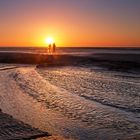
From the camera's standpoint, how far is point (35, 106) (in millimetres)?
13430

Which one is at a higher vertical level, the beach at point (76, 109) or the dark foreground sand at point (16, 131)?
the dark foreground sand at point (16, 131)

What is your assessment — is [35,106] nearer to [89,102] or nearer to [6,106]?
A: [6,106]

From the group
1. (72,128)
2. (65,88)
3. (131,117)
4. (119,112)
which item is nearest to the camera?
(72,128)

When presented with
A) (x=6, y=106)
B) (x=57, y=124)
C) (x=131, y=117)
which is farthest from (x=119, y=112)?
(x=6, y=106)

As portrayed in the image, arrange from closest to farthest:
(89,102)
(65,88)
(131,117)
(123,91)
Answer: (131,117) < (89,102) < (123,91) < (65,88)

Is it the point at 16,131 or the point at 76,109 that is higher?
the point at 16,131

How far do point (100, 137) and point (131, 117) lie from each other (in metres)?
2.59

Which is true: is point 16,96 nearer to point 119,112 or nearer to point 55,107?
point 55,107

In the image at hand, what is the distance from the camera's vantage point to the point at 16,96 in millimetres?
15750

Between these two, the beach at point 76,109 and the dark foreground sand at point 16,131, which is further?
the beach at point 76,109

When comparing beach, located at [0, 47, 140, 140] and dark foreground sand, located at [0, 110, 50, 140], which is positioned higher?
dark foreground sand, located at [0, 110, 50, 140]

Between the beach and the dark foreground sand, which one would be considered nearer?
the dark foreground sand

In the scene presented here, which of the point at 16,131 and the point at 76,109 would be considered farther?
the point at 76,109

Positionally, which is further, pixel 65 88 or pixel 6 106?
pixel 65 88
